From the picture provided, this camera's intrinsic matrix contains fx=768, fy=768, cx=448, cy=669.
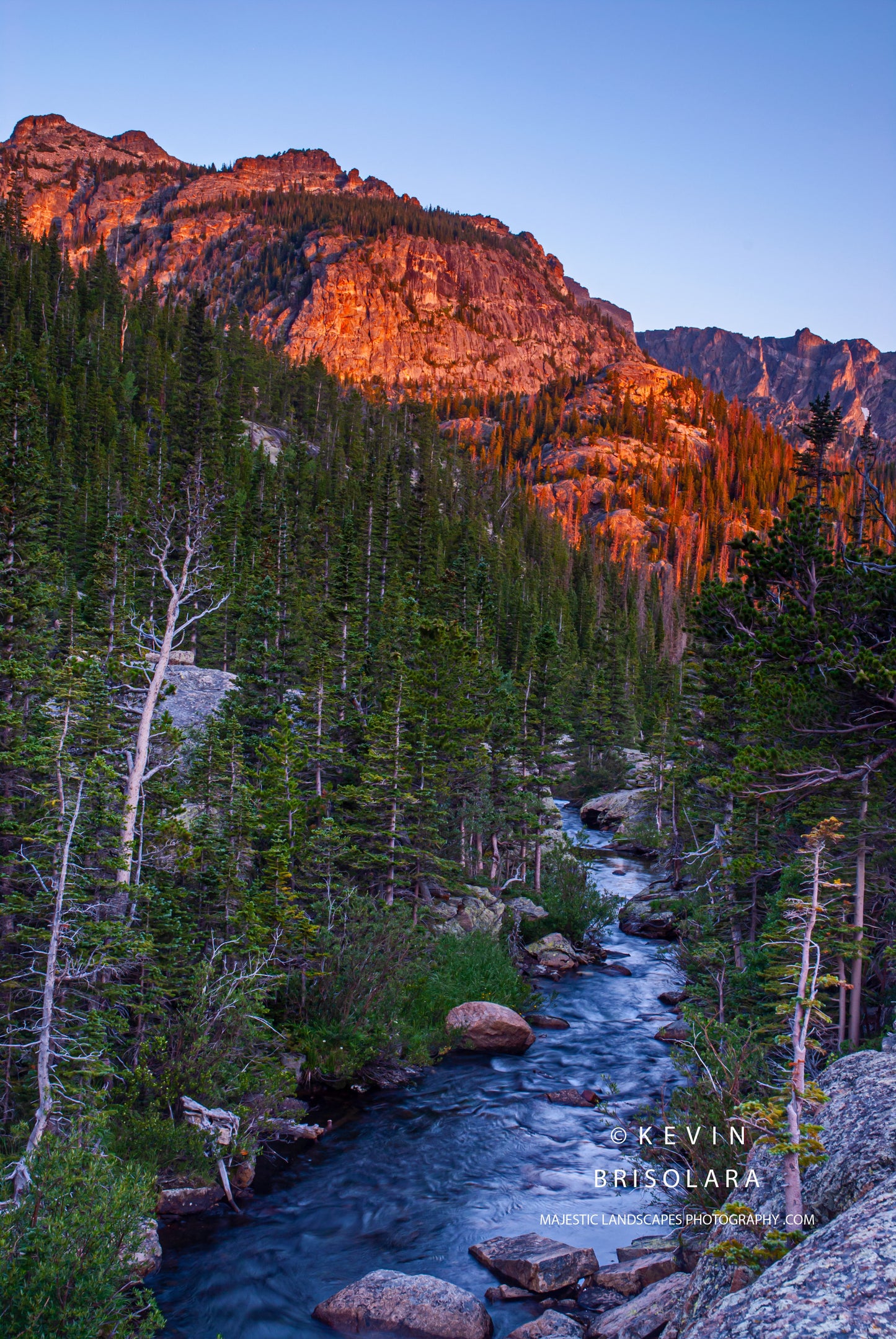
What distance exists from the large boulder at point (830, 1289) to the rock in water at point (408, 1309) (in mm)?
7626

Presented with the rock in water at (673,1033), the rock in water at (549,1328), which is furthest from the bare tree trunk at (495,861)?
the rock in water at (549,1328)

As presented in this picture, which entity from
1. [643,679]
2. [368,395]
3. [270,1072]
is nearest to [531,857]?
[270,1072]

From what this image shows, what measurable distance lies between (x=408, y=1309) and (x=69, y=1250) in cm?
581

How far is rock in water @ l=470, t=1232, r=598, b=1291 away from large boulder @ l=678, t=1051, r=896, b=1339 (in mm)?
5885

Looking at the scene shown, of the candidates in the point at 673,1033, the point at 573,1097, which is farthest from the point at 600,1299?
the point at 673,1033

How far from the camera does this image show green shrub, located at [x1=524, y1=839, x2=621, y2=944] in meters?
33.0

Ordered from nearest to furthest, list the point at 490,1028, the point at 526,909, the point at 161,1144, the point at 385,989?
the point at 161,1144 → the point at 385,989 → the point at 490,1028 → the point at 526,909

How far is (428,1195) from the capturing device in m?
16.3

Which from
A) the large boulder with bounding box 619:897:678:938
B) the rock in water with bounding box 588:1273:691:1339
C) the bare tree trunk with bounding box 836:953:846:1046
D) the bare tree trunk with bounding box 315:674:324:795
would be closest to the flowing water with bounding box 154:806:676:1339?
the rock in water with bounding box 588:1273:691:1339

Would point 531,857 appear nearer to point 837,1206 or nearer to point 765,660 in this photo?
point 765,660

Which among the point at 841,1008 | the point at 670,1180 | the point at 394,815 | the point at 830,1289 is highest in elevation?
the point at 830,1289

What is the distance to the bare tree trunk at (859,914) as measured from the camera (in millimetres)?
14406

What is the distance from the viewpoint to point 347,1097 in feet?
66.4

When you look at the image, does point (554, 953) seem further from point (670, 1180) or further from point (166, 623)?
point (166, 623)
